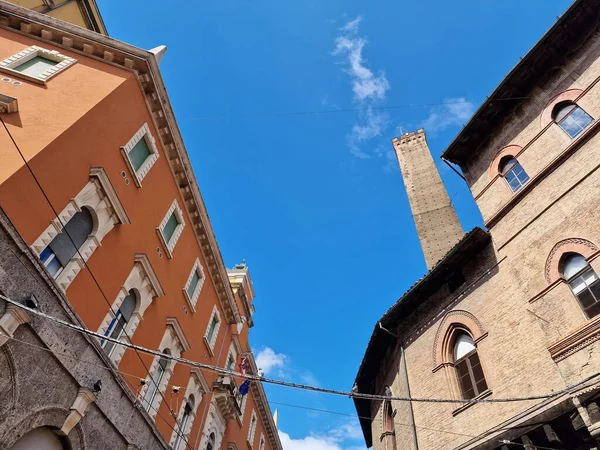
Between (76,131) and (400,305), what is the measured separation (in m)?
9.89

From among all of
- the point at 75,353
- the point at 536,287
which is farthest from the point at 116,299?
the point at 536,287

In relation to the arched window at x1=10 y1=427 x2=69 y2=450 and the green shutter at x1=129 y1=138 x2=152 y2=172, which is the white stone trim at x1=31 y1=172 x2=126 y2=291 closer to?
the green shutter at x1=129 y1=138 x2=152 y2=172

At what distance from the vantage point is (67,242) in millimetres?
Result: 9234

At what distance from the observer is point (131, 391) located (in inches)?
425

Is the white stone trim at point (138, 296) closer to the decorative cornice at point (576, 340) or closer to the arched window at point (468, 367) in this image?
the arched window at point (468, 367)

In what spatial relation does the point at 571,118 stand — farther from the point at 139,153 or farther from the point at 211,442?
the point at 211,442

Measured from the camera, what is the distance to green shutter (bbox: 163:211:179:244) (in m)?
13.6

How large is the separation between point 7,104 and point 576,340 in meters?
12.3

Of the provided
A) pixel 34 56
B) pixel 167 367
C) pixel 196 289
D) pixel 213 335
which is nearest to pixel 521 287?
pixel 167 367

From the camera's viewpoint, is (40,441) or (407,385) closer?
(40,441)

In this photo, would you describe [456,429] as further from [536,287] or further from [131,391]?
[131,391]

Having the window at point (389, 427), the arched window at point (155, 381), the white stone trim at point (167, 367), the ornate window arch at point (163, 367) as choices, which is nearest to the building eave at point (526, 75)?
the window at point (389, 427)

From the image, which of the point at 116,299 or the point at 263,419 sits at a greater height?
the point at 263,419

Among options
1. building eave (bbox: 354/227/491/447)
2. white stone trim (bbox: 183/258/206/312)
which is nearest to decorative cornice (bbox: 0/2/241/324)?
white stone trim (bbox: 183/258/206/312)
